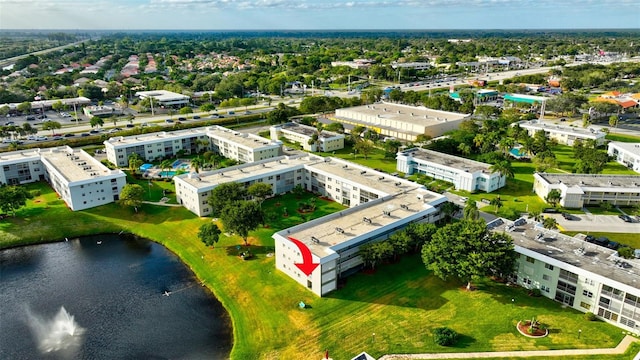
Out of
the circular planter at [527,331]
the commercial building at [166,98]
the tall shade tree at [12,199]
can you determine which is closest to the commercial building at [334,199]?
the circular planter at [527,331]

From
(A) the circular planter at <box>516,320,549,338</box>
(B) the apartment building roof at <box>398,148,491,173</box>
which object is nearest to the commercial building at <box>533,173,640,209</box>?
(B) the apartment building roof at <box>398,148,491,173</box>

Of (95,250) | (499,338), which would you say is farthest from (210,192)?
(499,338)

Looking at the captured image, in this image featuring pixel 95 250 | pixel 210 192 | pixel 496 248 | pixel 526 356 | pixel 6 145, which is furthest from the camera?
pixel 6 145

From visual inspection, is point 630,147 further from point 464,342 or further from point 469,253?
point 464,342

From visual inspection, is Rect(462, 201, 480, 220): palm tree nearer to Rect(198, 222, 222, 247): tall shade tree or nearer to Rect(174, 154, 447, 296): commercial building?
Rect(174, 154, 447, 296): commercial building

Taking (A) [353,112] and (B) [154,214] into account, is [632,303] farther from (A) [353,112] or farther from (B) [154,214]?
(A) [353,112]

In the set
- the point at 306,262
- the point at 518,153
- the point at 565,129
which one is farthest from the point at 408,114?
the point at 306,262
